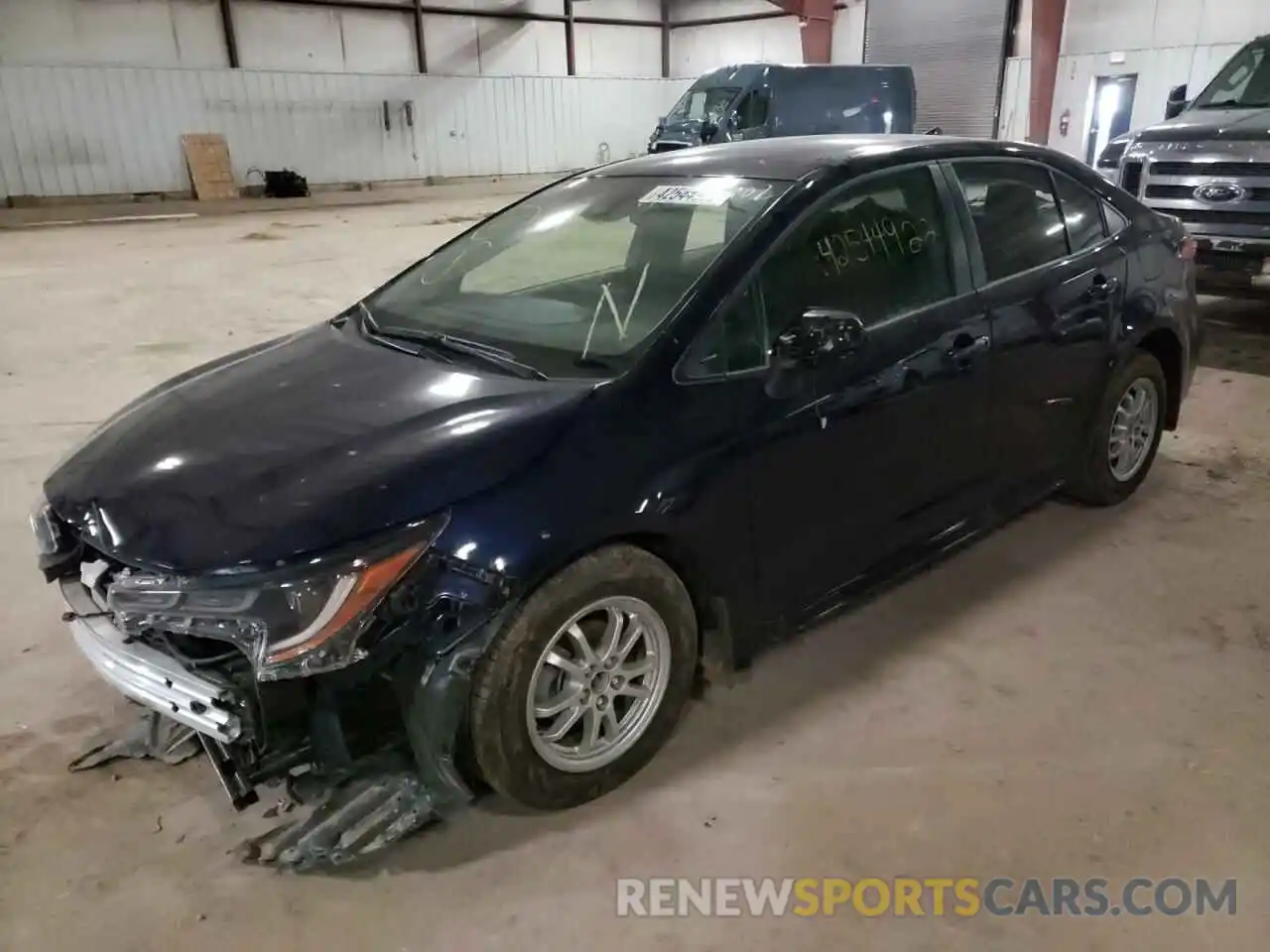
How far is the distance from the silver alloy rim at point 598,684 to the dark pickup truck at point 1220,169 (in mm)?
6081

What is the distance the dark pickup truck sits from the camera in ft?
21.1

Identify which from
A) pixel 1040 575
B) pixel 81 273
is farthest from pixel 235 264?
pixel 1040 575

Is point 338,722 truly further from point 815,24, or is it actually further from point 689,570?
point 815,24

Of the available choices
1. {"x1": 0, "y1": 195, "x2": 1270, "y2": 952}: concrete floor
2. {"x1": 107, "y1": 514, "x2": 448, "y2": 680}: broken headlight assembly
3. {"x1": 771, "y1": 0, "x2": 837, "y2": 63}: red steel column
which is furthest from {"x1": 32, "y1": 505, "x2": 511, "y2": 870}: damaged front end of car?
{"x1": 771, "y1": 0, "x2": 837, "y2": 63}: red steel column

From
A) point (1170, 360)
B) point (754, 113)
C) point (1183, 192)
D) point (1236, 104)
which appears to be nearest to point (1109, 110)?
point (754, 113)

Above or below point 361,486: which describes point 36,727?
below

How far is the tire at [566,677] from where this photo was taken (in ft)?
6.73

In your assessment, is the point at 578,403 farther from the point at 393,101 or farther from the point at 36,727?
the point at 393,101

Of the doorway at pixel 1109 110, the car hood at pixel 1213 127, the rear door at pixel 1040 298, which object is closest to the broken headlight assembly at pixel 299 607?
the rear door at pixel 1040 298

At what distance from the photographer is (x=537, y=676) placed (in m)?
2.15

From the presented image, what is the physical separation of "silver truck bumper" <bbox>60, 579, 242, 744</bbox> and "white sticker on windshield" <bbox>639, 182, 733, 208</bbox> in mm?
1813

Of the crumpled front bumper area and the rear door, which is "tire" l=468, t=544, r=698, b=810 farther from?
the rear door

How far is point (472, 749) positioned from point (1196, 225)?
6829 millimetres

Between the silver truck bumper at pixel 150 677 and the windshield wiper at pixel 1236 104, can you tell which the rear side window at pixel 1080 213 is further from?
the windshield wiper at pixel 1236 104
